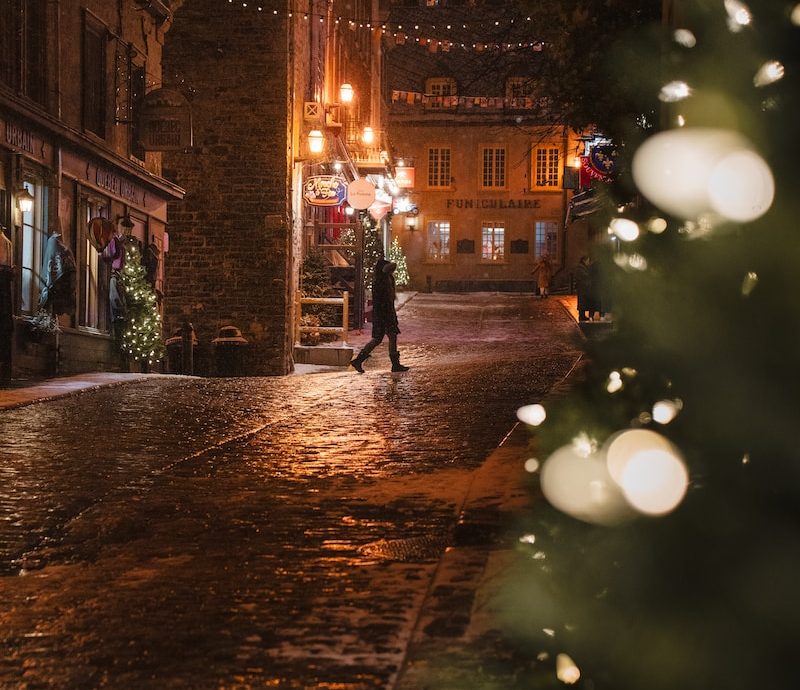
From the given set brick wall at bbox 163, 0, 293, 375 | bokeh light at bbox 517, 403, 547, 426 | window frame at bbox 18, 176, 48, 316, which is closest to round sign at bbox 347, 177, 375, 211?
brick wall at bbox 163, 0, 293, 375

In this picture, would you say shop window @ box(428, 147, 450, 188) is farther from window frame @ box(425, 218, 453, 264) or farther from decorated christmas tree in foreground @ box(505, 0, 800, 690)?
decorated christmas tree in foreground @ box(505, 0, 800, 690)

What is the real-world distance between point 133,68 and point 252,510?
1652 cm

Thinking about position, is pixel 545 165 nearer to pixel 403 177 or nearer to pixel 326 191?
pixel 403 177

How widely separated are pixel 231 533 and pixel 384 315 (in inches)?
492

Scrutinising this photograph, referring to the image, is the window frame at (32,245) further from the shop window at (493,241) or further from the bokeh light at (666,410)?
the shop window at (493,241)

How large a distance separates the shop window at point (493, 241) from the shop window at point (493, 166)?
1.73 meters

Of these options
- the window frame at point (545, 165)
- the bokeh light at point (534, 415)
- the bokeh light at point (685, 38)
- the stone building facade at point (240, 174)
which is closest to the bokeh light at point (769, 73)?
the bokeh light at point (685, 38)

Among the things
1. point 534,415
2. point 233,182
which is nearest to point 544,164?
point 233,182

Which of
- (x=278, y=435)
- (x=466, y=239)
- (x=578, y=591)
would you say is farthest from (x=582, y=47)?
(x=466, y=239)

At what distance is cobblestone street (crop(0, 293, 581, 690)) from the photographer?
4.46 metres

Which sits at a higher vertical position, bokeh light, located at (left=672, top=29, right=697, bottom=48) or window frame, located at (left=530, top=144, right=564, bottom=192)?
window frame, located at (left=530, top=144, right=564, bottom=192)

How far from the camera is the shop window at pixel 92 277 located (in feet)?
64.2

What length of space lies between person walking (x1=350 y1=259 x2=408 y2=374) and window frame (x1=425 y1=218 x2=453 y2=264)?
3550cm

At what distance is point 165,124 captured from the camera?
21.2 metres
